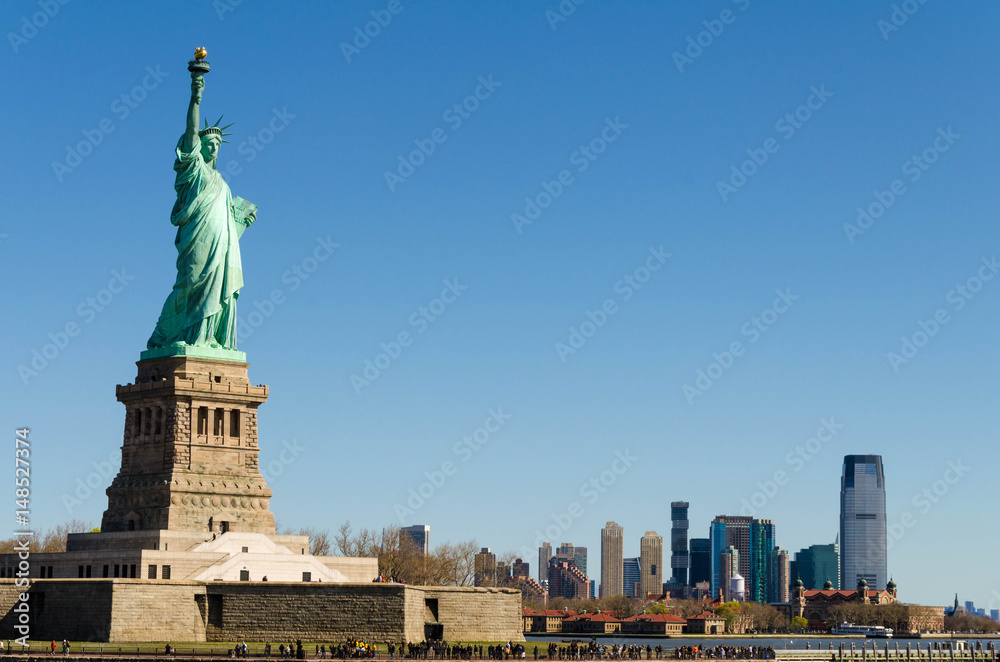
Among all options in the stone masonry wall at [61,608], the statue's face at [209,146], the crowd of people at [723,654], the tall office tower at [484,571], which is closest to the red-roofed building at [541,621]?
the tall office tower at [484,571]

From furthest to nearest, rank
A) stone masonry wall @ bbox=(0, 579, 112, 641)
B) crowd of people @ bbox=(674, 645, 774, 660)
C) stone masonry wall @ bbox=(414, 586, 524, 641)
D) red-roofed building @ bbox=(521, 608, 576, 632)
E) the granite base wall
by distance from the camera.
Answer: red-roofed building @ bbox=(521, 608, 576, 632)
crowd of people @ bbox=(674, 645, 774, 660)
stone masonry wall @ bbox=(414, 586, 524, 641)
the granite base wall
stone masonry wall @ bbox=(0, 579, 112, 641)

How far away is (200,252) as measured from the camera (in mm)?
84812

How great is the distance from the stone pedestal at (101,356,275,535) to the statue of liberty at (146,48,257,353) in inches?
70.2

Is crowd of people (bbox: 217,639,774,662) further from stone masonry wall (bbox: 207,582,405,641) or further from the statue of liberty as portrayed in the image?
the statue of liberty

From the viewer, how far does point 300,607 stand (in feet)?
244

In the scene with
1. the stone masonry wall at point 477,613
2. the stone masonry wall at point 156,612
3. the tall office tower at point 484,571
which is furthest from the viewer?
the tall office tower at point 484,571

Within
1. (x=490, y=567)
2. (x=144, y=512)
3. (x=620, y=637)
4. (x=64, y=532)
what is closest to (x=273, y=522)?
(x=144, y=512)

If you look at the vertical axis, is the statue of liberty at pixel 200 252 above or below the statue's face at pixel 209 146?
below

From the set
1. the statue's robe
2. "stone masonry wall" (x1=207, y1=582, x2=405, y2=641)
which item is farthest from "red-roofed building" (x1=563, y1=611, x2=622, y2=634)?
"stone masonry wall" (x1=207, y1=582, x2=405, y2=641)

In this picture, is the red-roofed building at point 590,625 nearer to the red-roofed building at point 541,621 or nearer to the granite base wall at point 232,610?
the red-roofed building at point 541,621

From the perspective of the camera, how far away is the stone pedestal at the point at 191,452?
8150 centimetres

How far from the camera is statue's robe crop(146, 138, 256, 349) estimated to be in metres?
84.8

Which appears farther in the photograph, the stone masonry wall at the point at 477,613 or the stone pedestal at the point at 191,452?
the stone pedestal at the point at 191,452

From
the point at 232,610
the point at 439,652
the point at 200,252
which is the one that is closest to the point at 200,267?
the point at 200,252
